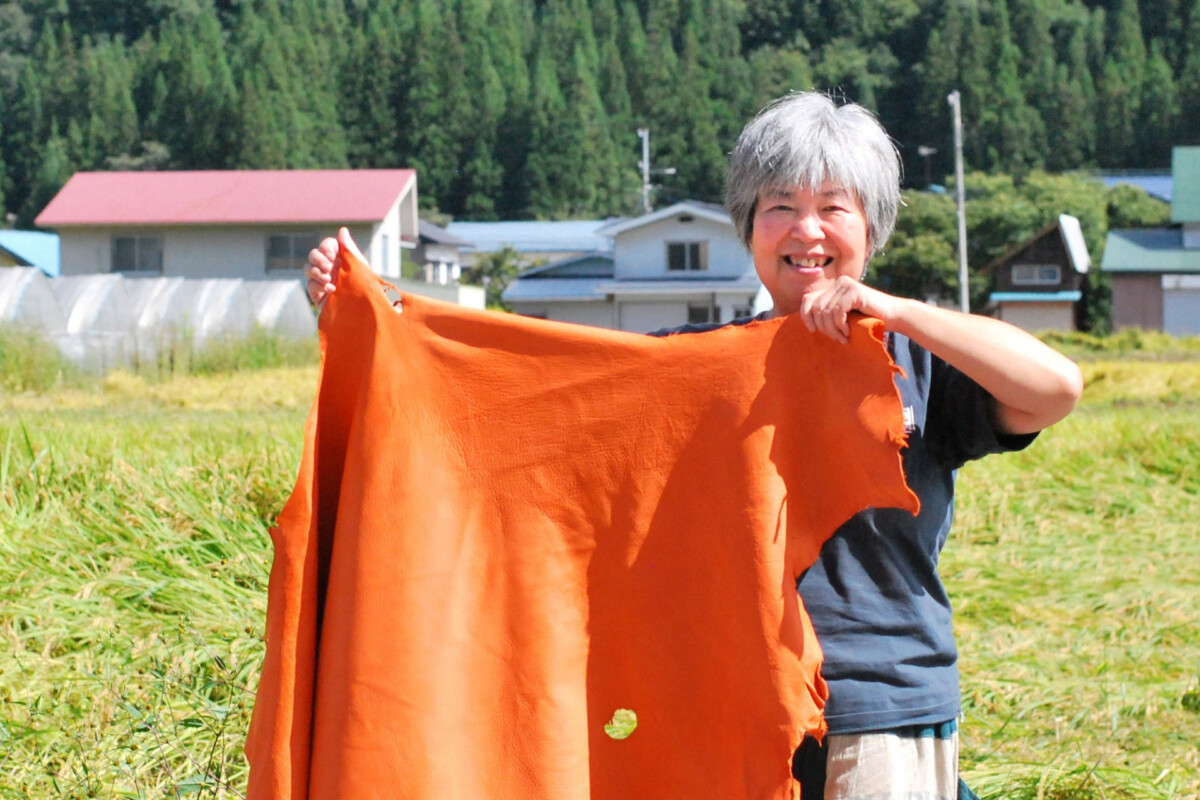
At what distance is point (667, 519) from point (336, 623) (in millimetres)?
499

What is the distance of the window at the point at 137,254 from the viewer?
36062 mm

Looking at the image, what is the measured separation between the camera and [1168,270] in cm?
3716

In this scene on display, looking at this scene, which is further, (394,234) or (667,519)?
(394,234)

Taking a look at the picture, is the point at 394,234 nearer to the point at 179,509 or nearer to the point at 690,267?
the point at 690,267

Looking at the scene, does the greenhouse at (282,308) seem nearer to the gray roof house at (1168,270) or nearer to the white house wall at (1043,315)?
the gray roof house at (1168,270)

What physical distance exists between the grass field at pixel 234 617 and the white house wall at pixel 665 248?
3043 centimetres

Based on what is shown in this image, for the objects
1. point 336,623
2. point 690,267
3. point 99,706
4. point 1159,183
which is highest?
point 1159,183

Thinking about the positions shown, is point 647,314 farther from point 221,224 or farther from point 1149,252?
point 1149,252

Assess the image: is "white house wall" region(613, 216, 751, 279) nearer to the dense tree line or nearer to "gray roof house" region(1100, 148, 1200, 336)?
"gray roof house" region(1100, 148, 1200, 336)

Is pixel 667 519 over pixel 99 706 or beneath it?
over

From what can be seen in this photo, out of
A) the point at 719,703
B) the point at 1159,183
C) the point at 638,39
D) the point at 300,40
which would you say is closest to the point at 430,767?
the point at 719,703

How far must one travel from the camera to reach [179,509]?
4.82 metres

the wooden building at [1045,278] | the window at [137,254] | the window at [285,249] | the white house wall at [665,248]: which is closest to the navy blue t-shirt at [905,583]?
the window at [285,249]

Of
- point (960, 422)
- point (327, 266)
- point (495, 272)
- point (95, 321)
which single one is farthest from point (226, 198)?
point (960, 422)
